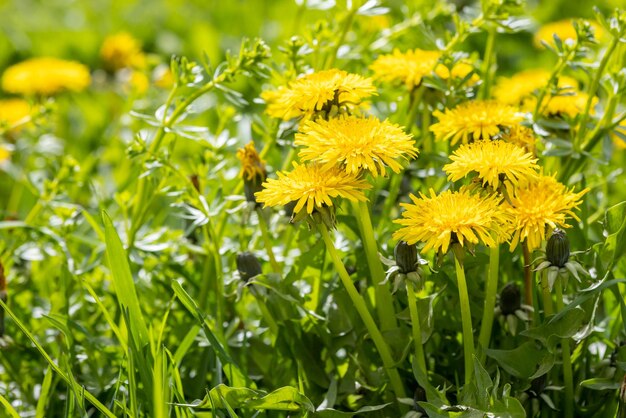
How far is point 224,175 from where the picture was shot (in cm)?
201

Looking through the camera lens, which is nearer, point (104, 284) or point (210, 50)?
point (104, 284)

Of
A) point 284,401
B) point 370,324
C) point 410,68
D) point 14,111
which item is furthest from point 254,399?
point 14,111

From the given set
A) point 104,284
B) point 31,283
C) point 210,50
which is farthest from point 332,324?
point 210,50

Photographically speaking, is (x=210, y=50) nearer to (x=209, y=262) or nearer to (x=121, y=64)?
(x=121, y=64)

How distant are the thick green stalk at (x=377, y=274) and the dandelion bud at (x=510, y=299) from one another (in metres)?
0.19

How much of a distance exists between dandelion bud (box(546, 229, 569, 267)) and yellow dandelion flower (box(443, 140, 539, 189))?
10cm

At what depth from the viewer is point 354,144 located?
1264 millimetres

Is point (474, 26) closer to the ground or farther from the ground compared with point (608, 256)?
farther from the ground

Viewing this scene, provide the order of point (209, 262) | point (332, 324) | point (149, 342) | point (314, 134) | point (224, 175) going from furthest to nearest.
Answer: point (224, 175), point (209, 262), point (332, 324), point (149, 342), point (314, 134)

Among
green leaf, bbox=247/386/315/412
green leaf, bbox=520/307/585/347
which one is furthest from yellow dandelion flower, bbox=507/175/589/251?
green leaf, bbox=247/386/315/412

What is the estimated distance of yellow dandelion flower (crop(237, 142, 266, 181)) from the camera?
5.11ft

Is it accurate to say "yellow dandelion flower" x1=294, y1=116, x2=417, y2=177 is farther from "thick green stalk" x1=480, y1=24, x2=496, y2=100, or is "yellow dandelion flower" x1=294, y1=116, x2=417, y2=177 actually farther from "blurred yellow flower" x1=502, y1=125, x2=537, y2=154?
"thick green stalk" x1=480, y1=24, x2=496, y2=100

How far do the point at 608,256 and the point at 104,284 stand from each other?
115cm

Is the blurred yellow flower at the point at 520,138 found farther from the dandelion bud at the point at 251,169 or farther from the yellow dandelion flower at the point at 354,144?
the dandelion bud at the point at 251,169
